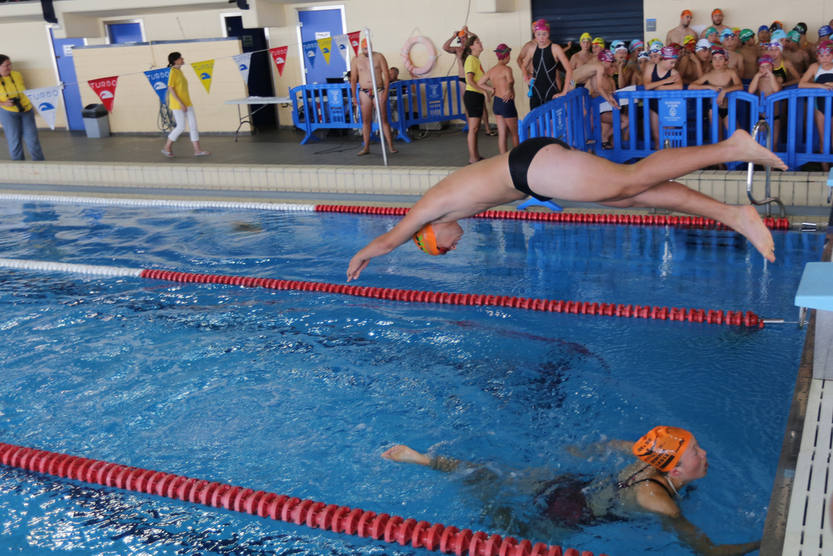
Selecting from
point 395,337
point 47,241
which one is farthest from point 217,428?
point 47,241

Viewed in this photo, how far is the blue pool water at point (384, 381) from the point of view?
3508 mm

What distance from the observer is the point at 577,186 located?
3.42 meters

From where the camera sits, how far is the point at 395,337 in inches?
209

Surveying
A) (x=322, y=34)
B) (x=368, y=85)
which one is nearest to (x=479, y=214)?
(x=368, y=85)

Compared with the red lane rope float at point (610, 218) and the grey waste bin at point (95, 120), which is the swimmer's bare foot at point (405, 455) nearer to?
the red lane rope float at point (610, 218)

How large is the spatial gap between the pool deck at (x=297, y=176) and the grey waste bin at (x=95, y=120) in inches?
14.2

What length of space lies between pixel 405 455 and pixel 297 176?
6221 millimetres

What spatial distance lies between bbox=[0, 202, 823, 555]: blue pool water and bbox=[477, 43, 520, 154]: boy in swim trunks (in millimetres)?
1768

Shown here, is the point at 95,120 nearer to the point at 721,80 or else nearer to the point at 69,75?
the point at 69,75

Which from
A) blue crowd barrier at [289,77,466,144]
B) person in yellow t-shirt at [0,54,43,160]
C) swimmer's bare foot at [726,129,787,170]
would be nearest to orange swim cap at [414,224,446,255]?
swimmer's bare foot at [726,129,787,170]

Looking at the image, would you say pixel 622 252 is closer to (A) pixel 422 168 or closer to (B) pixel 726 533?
(A) pixel 422 168

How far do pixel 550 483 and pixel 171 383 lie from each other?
246cm

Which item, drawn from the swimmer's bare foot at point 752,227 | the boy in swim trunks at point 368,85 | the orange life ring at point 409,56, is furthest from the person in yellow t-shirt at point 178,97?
the swimmer's bare foot at point 752,227

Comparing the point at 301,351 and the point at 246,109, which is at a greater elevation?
the point at 246,109
